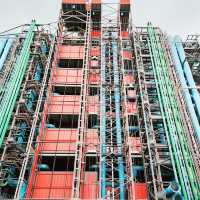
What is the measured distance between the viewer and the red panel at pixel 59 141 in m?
32.8

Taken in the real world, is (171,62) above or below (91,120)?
above

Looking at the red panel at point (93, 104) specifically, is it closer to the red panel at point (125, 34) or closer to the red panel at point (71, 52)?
the red panel at point (71, 52)

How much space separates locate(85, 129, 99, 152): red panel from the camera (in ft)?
109

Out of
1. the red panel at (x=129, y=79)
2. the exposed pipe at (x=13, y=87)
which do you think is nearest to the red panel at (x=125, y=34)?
the red panel at (x=129, y=79)

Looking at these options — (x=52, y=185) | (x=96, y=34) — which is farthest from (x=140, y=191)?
(x=96, y=34)

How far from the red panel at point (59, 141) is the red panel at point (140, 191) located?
307 inches

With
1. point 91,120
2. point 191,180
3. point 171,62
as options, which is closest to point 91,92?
point 91,120

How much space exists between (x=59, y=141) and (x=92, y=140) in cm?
371

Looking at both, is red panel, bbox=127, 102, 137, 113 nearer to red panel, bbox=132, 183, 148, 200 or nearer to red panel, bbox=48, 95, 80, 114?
red panel, bbox=48, 95, 80, 114

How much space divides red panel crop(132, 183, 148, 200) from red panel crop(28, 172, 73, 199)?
21.1 feet

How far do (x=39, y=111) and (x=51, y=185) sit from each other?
931 centimetres

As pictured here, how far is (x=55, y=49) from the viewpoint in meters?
42.5

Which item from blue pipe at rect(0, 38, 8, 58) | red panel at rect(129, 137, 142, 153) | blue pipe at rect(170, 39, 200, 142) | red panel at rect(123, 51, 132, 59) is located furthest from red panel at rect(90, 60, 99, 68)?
blue pipe at rect(0, 38, 8, 58)

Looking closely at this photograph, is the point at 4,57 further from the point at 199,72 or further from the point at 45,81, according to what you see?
the point at 199,72
